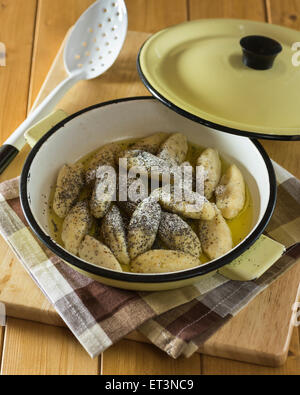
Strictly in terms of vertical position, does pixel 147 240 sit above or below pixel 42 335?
above

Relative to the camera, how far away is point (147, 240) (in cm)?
81

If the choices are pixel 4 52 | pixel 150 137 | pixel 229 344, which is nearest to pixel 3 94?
pixel 4 52

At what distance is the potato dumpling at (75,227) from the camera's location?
0.80 m

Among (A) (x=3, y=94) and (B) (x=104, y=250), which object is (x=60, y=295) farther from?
(A) (x=3, y=94)

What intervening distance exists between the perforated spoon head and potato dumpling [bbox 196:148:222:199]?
1.21ft

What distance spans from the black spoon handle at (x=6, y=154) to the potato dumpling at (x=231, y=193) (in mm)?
396

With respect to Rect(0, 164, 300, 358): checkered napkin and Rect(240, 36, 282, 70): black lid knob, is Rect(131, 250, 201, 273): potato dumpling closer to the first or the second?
Rect(0, 164, 300, 358): checkered napkin

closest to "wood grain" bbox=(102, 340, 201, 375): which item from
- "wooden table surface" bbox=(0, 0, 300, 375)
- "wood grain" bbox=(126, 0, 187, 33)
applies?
"wooden table surface" bbox=(0, 0, 300, 375)

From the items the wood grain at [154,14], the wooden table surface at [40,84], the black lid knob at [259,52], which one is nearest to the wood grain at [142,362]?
the wooden table surface at [40,84]

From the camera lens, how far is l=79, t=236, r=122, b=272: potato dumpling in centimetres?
77

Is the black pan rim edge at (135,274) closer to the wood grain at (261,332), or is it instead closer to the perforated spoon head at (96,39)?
the wood grain at (261,332)

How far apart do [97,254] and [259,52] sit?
430 mm

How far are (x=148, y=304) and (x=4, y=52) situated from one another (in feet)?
2.72

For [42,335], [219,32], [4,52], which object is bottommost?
[42,335]
